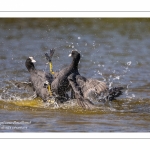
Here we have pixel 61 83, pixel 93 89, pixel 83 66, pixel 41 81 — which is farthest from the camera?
pixel 83 66

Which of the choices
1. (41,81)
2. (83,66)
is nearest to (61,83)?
(41,81)

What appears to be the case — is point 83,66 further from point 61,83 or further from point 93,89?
point 93,89

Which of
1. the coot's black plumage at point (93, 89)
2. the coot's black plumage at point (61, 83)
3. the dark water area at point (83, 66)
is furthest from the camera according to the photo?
the coot's black plumage at point (61, 83)

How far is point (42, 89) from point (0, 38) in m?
3.22

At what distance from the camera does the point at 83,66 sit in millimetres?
10812

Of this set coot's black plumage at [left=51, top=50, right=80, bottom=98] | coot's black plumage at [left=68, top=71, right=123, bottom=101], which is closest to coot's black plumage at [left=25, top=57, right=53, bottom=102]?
coot's black plumage at [left=51, top=50, right=80, bottom=98]

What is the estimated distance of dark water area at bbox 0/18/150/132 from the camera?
8203 millimetres

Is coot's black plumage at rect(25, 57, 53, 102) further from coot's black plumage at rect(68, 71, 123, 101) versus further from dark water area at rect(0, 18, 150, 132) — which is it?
coot's black plumage at rect(68, 71, 123, 101)

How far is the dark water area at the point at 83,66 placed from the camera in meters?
8.20

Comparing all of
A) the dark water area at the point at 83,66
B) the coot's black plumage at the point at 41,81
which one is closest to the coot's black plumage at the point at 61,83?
the coot's black plumage at the point at 41,81

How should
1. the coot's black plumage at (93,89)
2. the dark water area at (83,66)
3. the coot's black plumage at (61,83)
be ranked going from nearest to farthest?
the dark water area at (83,66), the coot's black plumage at (93,89), the coot's black plumage at (61,83)

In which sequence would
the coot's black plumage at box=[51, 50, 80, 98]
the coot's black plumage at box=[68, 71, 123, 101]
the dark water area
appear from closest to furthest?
1. the dark water area
2. the coot's black plumage at box=[68, 71, 123, 101]
3. the coot's black plumage at box=[51, 50, 80, 98]

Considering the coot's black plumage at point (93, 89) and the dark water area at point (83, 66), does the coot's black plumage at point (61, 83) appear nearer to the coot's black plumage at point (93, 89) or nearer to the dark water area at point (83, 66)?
the coot's black plumage at point (93, 89)
